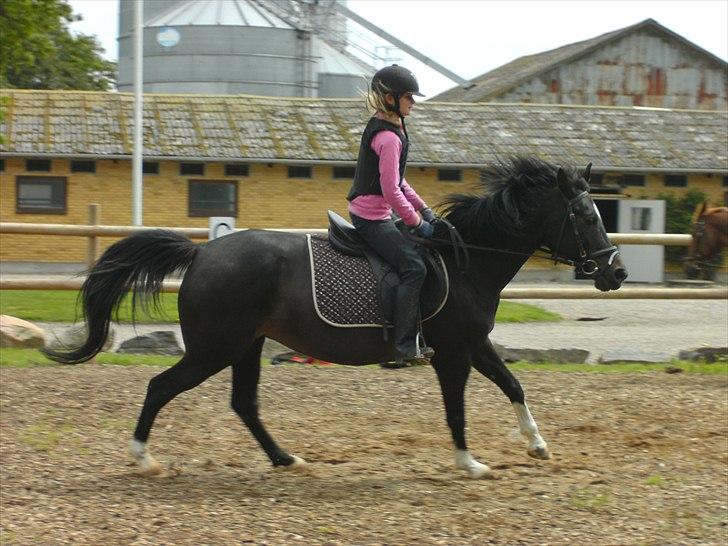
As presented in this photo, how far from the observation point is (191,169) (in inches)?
1129

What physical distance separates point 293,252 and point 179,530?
2.03 m

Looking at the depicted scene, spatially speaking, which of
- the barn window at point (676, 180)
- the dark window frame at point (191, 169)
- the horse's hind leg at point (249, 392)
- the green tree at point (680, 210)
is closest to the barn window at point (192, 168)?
the dark window frame at point (191, 169)

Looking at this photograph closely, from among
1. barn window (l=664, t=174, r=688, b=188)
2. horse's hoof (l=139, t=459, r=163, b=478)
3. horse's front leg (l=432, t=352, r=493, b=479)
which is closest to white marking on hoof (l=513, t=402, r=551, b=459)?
horse's front leg (l=432, t=352, r=493, b=479)

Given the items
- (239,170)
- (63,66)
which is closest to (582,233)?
(239,170)

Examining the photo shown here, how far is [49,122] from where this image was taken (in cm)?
2836

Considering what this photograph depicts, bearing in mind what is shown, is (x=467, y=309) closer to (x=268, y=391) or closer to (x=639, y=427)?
(x=639, y=427)

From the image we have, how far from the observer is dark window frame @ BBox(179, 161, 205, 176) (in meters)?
28.6

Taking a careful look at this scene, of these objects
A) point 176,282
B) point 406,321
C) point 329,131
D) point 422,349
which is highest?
point 329,131

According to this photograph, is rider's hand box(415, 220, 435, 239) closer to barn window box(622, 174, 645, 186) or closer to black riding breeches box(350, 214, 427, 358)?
black riding breeches box(350, 214, 427, 358)

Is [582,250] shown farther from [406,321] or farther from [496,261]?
[406,321]

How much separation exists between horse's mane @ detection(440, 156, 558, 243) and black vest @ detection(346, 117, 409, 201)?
0.71 metres

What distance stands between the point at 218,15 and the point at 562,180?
3357 cm

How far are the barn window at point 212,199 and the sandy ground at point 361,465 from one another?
719 inches

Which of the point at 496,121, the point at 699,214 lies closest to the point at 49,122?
the point at 496,121
